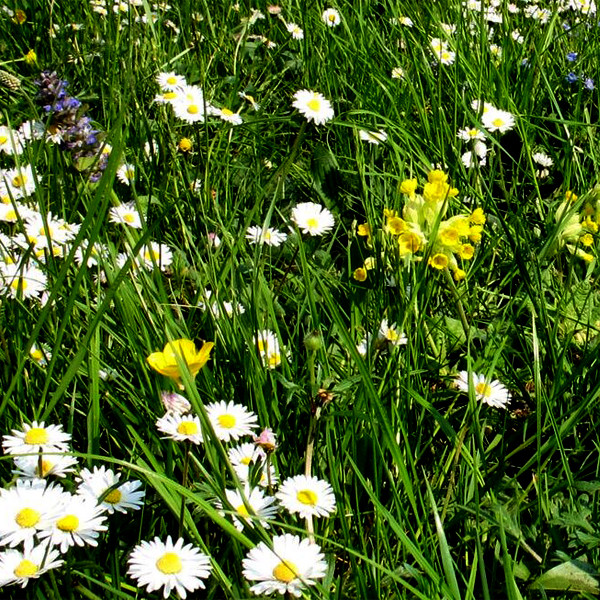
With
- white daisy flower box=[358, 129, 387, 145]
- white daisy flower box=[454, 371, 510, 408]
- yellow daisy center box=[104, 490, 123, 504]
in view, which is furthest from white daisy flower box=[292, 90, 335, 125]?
yellow daisy center box=[104, 490, 123, 504]

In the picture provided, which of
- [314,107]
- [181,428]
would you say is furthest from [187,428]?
[314,107]

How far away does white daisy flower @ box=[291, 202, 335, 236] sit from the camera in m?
1.94

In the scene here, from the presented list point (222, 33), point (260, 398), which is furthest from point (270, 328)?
point (222, 33)

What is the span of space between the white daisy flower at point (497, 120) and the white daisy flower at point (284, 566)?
1618mm

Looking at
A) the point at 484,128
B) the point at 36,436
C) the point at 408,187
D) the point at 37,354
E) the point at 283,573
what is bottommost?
the point at 283,573

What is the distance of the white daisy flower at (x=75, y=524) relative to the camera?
988 mm

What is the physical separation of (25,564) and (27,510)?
0.07 metres

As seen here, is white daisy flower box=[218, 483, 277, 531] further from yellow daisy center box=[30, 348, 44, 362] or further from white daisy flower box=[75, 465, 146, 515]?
yellow daisy center box=[30, 348, 44, 362]

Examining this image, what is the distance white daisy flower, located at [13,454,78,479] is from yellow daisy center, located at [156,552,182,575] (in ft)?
0.58

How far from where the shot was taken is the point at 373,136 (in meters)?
2.21

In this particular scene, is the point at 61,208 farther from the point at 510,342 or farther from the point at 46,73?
the point at 510,342

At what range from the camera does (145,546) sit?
1018 mm

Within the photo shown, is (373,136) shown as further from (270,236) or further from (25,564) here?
(25,564)

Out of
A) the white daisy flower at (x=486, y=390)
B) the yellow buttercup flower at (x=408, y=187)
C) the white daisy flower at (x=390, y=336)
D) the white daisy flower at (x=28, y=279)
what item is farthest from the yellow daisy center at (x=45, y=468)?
the yellow buttercup flower at (x=408, y=187)
